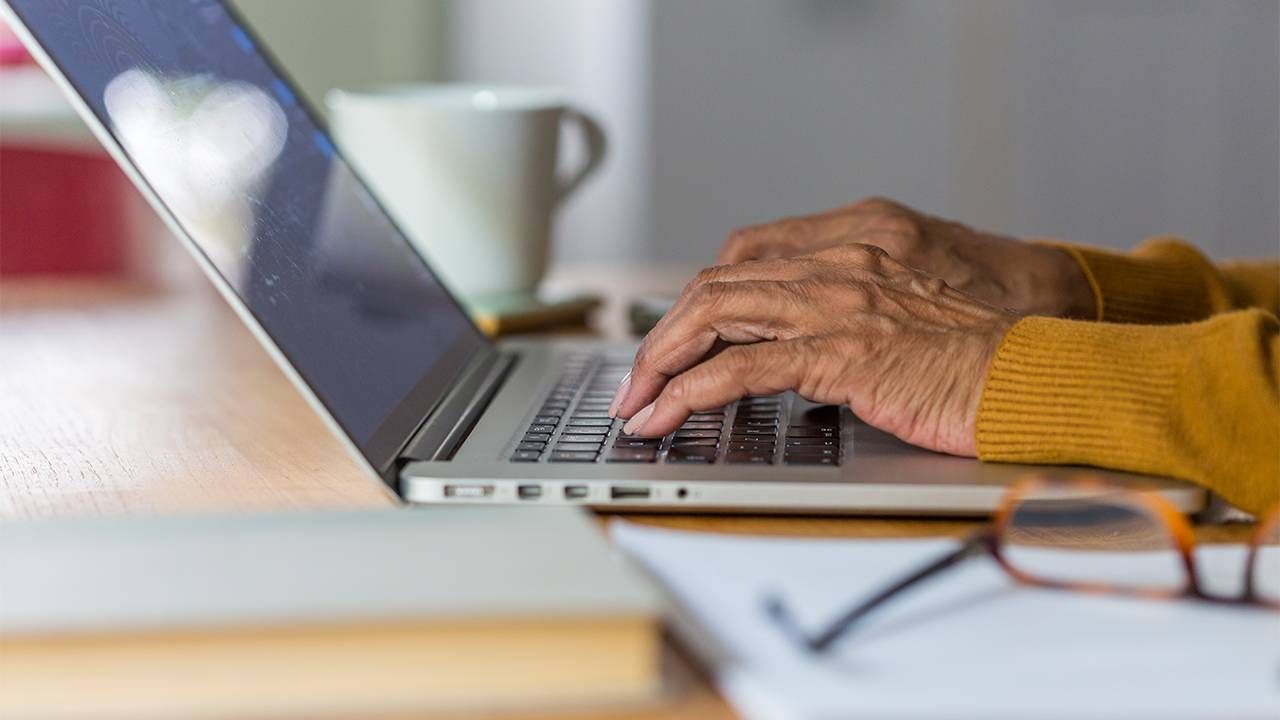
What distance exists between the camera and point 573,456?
0.71 meters

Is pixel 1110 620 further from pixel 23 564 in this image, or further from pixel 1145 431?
pixel 23 564

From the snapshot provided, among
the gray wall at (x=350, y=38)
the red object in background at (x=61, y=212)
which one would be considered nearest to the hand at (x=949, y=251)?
the red object in background at (x=61, y=212)

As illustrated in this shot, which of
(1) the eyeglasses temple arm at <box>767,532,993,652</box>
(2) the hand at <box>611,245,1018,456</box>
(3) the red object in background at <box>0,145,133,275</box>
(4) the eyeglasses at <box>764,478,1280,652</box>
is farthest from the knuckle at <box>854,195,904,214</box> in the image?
(3) the red object in background at <box>0,145,133,275</box>

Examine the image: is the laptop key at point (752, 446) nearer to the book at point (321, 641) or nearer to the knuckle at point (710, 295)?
the knuckle at point (710, 295)

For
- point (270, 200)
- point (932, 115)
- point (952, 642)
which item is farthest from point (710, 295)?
point (932, 115)

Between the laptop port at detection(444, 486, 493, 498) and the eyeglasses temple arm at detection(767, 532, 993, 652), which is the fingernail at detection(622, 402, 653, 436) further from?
the eyeglasses temple arm at detection(767, 532, 993, 652)

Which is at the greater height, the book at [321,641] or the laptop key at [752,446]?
the book at [321,641]

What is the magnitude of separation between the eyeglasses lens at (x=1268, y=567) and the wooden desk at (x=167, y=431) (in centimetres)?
4

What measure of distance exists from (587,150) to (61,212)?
1.95ft

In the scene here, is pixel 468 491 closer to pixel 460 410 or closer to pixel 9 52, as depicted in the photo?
pixel 460 410

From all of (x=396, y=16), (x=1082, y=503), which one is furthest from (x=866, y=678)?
(x=396, y=16)

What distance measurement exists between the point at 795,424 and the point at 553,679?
38 cm

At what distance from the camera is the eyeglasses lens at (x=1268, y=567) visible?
0.52m

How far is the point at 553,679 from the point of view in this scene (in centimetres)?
43
